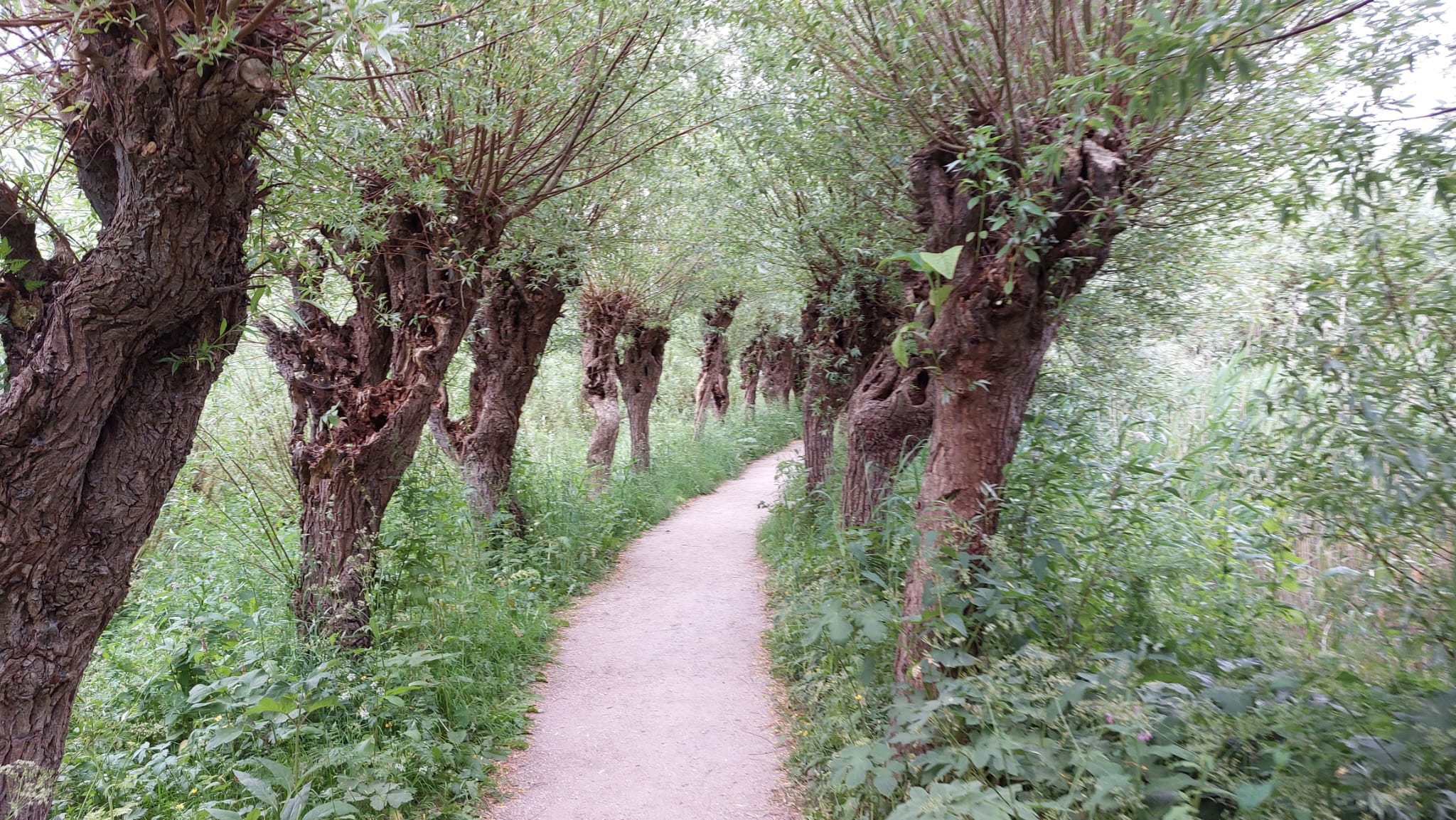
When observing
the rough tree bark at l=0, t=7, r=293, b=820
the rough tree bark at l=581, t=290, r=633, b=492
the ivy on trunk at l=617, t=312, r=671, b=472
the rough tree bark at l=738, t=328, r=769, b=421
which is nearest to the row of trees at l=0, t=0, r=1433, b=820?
the rough tree bark at l=0, t=7, r=293, b=820

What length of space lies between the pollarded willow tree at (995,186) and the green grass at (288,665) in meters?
2.87

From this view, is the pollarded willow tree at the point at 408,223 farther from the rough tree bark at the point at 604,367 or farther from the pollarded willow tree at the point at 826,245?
the rough tree bark at the point at 604,367

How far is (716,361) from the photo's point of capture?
19.6m

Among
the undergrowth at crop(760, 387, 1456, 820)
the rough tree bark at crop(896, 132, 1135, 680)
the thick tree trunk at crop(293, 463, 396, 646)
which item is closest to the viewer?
the undergrowth at crop(760, 387, 1456, 820)

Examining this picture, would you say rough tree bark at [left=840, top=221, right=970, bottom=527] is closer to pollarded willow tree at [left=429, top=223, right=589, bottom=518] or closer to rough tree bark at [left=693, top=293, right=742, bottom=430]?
pollarded willow tree at [left=429, top=223, right=589, bottom=518]

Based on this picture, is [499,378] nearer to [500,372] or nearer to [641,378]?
[500,372]

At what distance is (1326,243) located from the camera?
3.52m

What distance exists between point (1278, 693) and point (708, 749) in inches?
131

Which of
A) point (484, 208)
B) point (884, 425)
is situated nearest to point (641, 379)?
point (484, 208)

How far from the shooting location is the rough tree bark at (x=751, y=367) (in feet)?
73.6

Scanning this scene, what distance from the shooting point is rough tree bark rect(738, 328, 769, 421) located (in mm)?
22422

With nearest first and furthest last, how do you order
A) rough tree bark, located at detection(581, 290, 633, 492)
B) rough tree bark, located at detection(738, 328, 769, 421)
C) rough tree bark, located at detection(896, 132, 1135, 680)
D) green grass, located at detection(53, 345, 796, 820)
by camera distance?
green grass, located at detection(53, 345, 796, 820), rough tree bark, located at detection(896, 132, 1135, 680), rough tree bark, located at detection(581, 290, 633, 492), rough tree bark, located at detection(738, 328, 769, 421)

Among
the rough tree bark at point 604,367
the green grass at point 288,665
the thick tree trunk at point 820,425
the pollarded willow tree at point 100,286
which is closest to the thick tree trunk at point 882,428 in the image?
the thick tree trunk at point 820,425

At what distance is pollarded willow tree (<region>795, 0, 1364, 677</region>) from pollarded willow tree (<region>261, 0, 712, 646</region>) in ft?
6.75
